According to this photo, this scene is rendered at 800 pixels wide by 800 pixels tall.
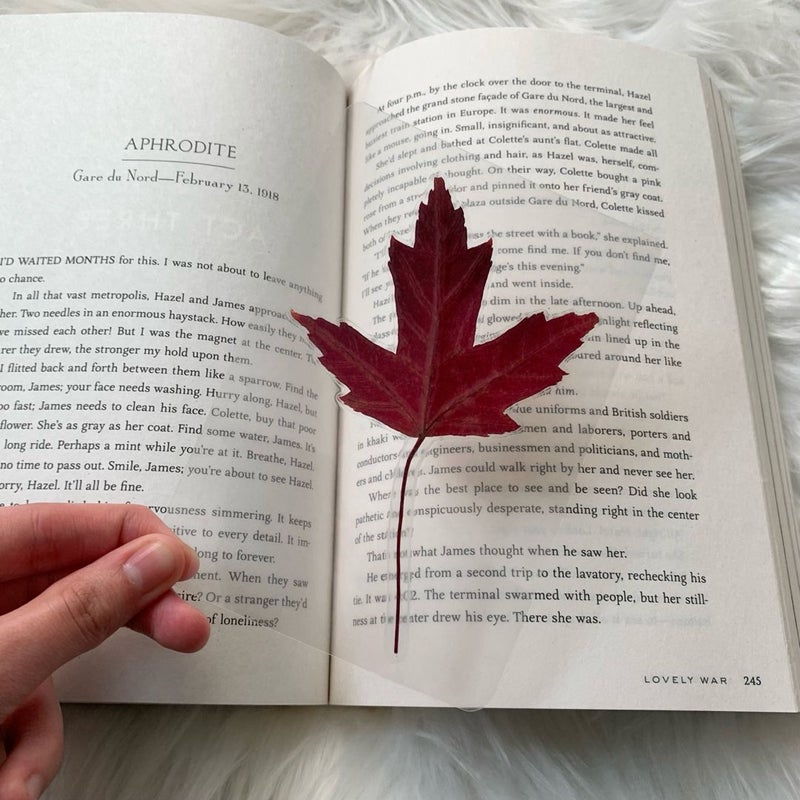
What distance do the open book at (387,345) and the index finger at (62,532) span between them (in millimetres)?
44

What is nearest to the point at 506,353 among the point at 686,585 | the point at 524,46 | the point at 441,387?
the point at 441,387

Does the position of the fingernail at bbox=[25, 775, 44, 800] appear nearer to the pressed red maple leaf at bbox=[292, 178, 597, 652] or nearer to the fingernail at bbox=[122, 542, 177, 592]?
the fingernail at bbox=[122, 542, 177, 592]

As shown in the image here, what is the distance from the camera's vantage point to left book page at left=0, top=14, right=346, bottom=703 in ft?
1.79

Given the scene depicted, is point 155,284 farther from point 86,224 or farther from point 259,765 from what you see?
point 259,765

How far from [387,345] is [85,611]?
0.79 ft

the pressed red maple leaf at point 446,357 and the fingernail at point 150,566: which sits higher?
the pressed red maple leaf at point 446,357

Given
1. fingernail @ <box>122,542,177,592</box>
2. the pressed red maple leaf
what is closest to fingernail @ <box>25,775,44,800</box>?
fingernail @ <box>122,542,177,592</box>

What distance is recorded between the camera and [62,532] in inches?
19.4

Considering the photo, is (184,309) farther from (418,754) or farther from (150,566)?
(418,754)

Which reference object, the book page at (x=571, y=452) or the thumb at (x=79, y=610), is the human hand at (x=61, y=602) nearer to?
the thumb at (x=79, y=610)

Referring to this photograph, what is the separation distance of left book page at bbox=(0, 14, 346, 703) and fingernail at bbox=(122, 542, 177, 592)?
0.26 ft

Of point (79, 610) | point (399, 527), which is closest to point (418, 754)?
point (399, 527)

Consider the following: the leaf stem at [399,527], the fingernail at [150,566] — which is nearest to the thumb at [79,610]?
the fingernail at [150,566]

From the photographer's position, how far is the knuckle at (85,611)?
1.40ft
